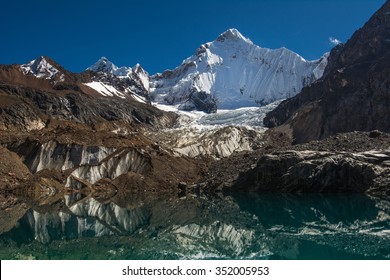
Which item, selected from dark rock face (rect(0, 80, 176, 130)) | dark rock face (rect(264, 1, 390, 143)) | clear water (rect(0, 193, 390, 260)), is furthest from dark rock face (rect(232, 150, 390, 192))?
dark rock face (rect(0, 80, 176, 130))

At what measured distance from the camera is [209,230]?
124 ft

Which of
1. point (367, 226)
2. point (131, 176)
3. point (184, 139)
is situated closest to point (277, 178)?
point (131, 176)

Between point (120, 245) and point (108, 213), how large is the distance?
2497 centimetres

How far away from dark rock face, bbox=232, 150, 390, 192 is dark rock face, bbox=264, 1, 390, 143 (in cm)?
4831

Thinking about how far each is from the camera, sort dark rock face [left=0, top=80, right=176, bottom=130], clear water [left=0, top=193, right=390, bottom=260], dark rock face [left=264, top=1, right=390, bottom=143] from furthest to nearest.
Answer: dark rock face [left=0, top=80, right=176, bottom=130] → dark rock face [left=264, top=1, right=390, bottom=143] → clear water [left=0, top=193, right=390, bottom=260]

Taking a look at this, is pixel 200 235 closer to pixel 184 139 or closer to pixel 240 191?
pixel 240 191

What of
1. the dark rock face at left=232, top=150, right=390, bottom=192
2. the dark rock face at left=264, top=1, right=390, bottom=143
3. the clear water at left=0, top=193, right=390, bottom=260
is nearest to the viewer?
the clear water at left=0, top=193, right=390, bottom=260

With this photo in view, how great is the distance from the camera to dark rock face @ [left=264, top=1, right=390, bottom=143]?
122688 millimetres

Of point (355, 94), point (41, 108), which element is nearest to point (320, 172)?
point (355, 94)

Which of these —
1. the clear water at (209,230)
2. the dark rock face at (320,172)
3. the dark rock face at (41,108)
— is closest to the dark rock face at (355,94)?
the dark rock face at (320,172)

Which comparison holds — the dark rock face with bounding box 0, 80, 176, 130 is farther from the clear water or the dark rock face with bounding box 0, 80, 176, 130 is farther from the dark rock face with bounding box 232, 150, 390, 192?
the clear water

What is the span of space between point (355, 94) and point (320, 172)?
69.6m

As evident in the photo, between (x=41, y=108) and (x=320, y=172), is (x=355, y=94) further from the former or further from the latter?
(x=41, y=108)

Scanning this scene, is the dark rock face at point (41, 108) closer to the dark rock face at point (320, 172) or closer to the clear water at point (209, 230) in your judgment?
the dark rock face at point (320, 172)
